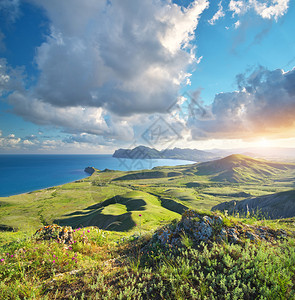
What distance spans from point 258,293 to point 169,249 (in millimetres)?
2939

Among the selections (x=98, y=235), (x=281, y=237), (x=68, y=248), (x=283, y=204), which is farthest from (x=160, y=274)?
(x=283, y=204)

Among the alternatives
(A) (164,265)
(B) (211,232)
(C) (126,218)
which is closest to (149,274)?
(A) (164,265)

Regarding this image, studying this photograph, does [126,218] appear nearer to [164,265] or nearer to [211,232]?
[211,232]

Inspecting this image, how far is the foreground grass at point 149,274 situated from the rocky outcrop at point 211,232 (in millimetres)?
468

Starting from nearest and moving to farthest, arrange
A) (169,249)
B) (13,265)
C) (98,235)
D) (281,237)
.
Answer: (13,265)
(169,249)
(281,237)
(98,235)

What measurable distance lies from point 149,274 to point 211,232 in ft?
10.4

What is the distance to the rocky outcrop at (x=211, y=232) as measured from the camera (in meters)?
5.81

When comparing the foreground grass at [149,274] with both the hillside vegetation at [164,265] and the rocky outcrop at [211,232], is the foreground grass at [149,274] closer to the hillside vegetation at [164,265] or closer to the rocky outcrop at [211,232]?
the hillside vegetation at [164,265]

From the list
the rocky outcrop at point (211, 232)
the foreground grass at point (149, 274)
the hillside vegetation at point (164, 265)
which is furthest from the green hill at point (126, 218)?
the foreground grass at point (149, 274)

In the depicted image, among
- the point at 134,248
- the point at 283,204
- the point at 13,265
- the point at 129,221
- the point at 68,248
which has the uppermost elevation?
the point at 13,265

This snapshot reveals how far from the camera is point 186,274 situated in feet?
13.8

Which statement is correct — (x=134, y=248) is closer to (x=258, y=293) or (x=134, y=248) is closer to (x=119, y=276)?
(x=119, y=276)

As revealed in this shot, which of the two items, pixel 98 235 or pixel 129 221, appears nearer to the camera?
pixel 98 235

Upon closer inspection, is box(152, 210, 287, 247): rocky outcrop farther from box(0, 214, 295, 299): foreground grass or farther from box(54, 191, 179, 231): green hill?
box(54, 191, 179, 231): green hill
